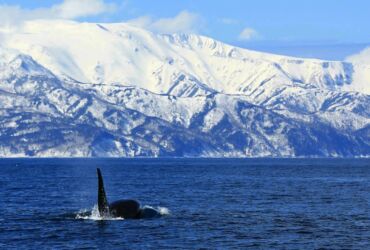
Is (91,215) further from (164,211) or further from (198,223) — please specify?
(198,223)

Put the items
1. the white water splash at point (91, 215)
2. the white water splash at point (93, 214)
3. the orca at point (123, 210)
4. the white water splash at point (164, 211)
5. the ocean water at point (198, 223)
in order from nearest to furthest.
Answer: the ocean water at point (198, 223) < the orca at point (123, 210) < the white water splash at point (91, 215) < the white water splash at point (93, 214) < the white water splash at point (164, 211)

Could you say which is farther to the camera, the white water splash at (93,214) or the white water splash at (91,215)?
the white water splash at (93,214)

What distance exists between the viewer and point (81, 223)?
110m

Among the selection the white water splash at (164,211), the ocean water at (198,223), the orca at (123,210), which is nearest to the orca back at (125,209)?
the orca at (123,210)

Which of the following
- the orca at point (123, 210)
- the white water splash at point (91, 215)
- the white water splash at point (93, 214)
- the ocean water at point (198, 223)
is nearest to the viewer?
the ocean water at point (198, 223)

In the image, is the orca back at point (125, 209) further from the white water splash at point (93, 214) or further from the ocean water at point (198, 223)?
the ocean water at point (198, 223)

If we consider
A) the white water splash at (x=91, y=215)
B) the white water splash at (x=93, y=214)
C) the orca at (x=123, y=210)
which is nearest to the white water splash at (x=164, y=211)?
the white water splash at (x=93, y=214)

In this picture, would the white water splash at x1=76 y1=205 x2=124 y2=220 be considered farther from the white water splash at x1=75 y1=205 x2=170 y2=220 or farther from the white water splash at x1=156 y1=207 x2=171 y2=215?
the white water splash at x1=156 y1=207 x2=171 y2=215

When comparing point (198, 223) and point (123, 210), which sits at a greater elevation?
point (123, 210)

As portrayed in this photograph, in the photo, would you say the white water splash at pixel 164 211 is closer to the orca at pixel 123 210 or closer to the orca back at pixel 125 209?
the orca at pixel 123 210

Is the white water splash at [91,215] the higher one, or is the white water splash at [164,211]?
the white water splash at [164,211]

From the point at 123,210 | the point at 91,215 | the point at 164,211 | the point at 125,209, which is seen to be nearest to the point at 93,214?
the point at 91,215

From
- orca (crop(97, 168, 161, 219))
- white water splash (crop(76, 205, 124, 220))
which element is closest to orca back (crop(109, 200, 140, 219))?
orca (crop(97, 168, 161, 219))

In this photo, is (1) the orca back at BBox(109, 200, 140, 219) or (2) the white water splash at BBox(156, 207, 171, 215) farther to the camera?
(2) the white water splash at BBox(156, 207, 171, 215)
